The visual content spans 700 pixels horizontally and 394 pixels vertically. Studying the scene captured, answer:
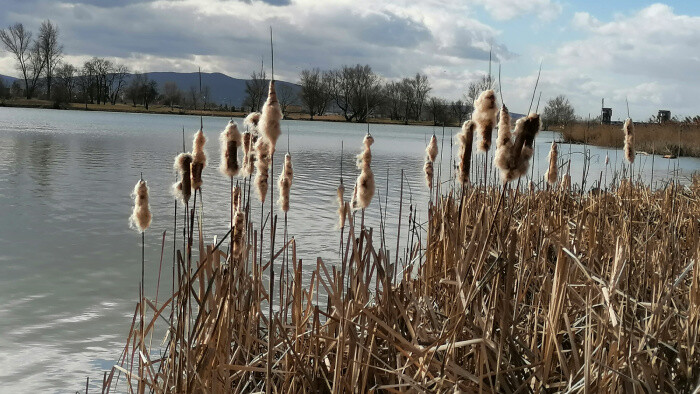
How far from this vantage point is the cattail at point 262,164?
8.76 ft

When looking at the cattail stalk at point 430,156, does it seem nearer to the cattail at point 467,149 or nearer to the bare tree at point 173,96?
the cattail at point 467,149

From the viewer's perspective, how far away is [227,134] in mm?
2582

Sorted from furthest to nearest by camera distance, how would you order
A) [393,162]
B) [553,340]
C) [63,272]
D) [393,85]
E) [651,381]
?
[393,85]
[393,162]
[63,272]
[553,340]
[651,381]

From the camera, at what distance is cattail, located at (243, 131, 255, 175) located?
271 centimetres

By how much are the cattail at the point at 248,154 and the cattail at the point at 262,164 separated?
32 millimetres

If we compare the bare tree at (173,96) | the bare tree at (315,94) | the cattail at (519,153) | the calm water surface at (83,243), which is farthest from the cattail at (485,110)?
the bare tree at (315,94)

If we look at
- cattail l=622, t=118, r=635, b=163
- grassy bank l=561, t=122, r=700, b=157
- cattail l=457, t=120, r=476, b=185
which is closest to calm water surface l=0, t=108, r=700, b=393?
cattail l=457, t=120, r=476, b=185

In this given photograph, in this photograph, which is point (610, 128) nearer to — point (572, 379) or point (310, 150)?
point (310, 150)

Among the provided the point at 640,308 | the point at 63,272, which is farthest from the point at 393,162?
the point at 640,308

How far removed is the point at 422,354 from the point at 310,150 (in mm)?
21046

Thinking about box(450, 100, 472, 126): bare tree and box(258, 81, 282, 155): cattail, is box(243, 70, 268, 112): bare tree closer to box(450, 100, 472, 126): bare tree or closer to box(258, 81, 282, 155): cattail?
box(258, 81, 282, 155): cattail

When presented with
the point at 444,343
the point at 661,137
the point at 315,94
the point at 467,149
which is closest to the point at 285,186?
the point at 467,149

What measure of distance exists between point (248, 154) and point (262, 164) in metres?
0.07

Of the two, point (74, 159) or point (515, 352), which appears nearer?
point (515, 352)
